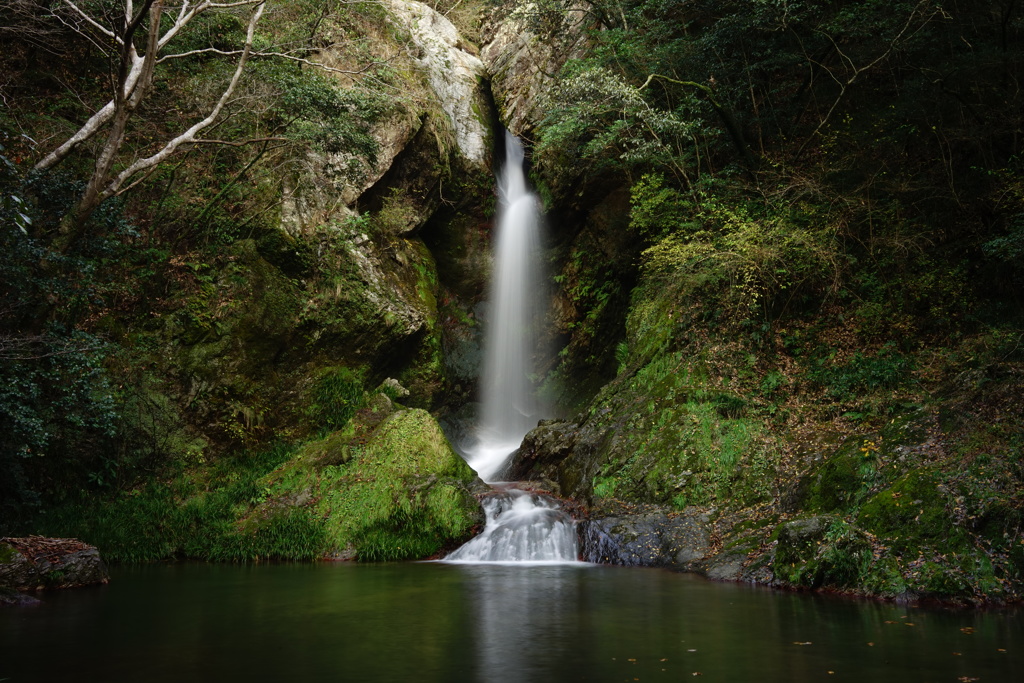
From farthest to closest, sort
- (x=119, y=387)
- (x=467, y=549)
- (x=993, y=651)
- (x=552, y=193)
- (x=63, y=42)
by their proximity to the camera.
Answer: (x=552, y=193) → (x=63, y=42) → (x=119, y=387) → (x=467, y=549) → (x=993, y=651)

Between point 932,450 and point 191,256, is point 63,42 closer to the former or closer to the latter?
point 191,256

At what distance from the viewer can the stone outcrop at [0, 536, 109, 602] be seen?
25.1 feet

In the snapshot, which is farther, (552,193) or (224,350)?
(552,193)

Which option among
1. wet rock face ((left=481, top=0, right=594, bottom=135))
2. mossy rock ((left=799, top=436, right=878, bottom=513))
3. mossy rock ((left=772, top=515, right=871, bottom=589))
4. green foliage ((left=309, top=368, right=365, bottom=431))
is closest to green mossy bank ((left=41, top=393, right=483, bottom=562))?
green foliage ((left=309, top=368, right=365, bottom=431))

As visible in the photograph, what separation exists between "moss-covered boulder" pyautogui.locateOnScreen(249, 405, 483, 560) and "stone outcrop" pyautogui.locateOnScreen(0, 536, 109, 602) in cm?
321

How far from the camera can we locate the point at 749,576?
8375 mm

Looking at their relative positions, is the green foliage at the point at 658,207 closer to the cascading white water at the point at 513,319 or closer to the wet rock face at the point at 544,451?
the wet rock face at the point at 544,451

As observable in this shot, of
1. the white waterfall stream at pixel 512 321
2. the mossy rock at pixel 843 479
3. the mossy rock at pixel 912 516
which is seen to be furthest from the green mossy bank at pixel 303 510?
the mossy rock at pixel 912 516

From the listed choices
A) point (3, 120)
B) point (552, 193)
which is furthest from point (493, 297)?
point (3, 120)

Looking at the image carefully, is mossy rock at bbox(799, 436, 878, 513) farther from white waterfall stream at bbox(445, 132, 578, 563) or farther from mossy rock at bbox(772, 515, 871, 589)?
white waterfall stream at bbox(445, 132, 578, 563)

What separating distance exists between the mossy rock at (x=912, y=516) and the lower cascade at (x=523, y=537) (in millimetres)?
4635

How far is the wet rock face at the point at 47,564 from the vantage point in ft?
25.1

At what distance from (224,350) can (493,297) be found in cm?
823

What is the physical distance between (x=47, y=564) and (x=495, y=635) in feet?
19.5
